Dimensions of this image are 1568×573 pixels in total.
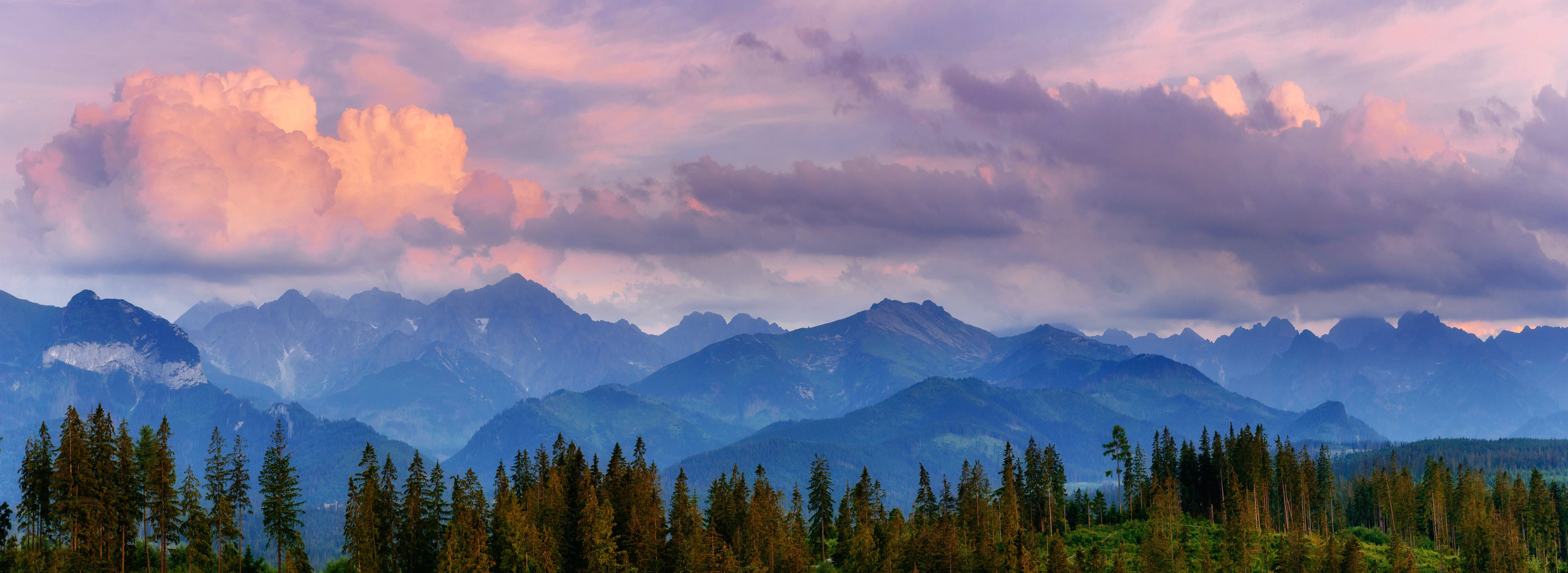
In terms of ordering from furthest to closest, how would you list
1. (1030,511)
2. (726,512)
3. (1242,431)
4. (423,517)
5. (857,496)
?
(1242,431), (1030,511), (857,496), (726,512), (423,517)

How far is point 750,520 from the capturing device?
4958 inches

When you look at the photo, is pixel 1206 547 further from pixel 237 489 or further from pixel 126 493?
pixel 126 493

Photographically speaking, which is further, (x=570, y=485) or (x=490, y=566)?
(x=570, y=485)

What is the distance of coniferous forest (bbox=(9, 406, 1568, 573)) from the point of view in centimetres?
9919

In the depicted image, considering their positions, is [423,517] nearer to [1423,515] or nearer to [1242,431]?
[1242,431]

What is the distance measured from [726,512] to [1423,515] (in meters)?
132

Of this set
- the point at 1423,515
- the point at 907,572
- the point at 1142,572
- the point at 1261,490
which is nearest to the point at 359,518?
the point at 907,572

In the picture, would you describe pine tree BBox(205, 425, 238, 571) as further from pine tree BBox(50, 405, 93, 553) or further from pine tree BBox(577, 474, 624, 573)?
→ pine tree BBox(577, 474, 624, 573)

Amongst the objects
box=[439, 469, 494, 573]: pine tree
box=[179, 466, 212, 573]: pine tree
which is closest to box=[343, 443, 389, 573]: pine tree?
box=[439, 469, 494, 573]: pine tree

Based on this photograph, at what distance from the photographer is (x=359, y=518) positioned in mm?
105188

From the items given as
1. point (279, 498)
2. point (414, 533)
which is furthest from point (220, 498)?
point (414, 533)

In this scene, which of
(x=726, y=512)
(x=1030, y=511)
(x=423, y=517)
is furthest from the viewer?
(x=1030, y=511)

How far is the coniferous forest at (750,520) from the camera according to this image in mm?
99188

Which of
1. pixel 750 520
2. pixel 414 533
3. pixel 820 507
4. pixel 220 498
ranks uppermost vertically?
pixel 220 498
